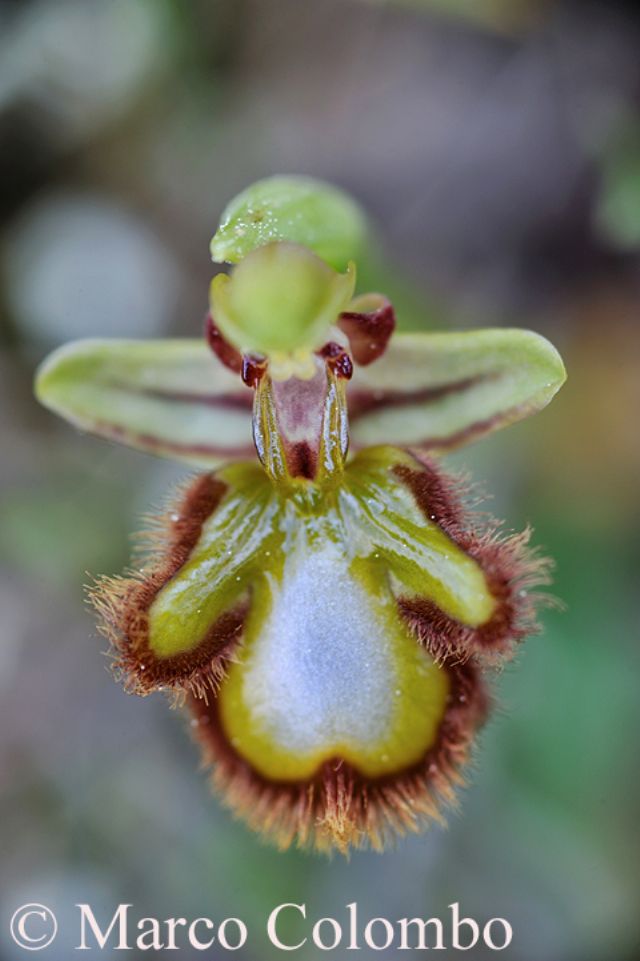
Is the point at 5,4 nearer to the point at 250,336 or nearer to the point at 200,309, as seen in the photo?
the point at 200,309

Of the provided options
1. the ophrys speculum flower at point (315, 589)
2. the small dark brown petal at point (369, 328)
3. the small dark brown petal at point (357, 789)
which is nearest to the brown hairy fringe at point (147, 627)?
the ophrys speculum flower at point (315, 589)

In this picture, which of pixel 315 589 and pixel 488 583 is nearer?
pixel 488 583

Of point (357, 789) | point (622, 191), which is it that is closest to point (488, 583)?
point (357, 789)

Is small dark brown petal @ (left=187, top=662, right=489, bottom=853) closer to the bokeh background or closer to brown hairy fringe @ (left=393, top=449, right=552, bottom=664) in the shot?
brown hairy fringe @ (left=393, top=449, right=552, bottom=664)

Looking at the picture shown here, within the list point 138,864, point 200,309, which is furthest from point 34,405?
point 138,864

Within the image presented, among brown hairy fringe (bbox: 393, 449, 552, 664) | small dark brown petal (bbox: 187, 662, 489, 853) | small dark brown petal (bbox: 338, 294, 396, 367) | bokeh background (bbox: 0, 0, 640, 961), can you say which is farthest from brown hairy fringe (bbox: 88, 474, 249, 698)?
bokeh background (bbox: 0, 0, 640, 961)

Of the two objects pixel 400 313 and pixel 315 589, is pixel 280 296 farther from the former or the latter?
pixel 400 313

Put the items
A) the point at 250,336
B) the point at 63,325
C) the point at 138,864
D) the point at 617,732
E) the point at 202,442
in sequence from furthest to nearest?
the point at 63,325, the point at 138,864, the point at 617,732, the point at 202,442, the point at 250,336
